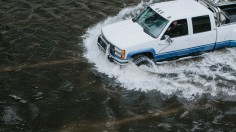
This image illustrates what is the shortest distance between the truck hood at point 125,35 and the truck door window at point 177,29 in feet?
2.24

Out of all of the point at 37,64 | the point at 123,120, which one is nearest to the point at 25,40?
the point at 37,64

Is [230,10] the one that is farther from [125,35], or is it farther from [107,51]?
[107,51]

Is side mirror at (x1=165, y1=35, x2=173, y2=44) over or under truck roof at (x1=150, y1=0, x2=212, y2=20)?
under

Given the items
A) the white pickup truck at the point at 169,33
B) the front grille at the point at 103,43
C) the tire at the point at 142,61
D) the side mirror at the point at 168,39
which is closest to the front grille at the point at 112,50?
the white pickup truck at the point at 169,33

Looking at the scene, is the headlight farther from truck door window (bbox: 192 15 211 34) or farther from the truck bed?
the truck bed

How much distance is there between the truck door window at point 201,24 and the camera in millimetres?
12008

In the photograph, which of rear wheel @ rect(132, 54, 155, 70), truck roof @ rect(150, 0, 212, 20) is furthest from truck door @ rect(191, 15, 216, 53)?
rear wheel @ rect(132, 54, 155, 70)

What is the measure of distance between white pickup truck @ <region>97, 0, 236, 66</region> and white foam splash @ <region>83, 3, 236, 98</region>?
0.45m

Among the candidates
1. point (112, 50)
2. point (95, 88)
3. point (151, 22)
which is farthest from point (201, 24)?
point (95, 88)

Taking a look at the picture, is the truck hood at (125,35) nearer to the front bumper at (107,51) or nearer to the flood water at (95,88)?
the front bumper at (107,51)

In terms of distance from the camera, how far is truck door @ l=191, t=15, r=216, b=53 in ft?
39.5

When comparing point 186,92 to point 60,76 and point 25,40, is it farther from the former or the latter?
point 25,40

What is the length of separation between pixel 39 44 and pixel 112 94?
15.2 feet

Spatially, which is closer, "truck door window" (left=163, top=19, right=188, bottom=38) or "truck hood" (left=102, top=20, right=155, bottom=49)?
"truck hood" (left=102, top=20, right=155, bottom=49)
